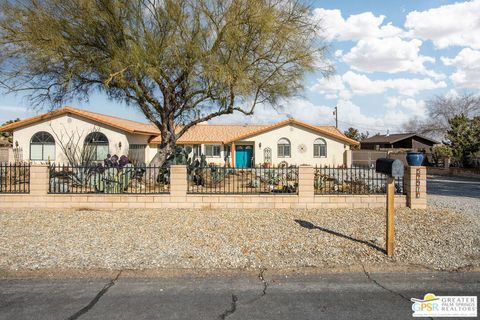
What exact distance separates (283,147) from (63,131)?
1677 cm

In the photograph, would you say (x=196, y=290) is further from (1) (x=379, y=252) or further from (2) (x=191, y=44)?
(2) (x=191, y=44)

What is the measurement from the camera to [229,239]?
654 cm

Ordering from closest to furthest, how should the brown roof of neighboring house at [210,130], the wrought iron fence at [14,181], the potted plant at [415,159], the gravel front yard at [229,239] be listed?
the gravel front yard at [229,239], the potted plant at [415,159], the wrought iron fence at [14,181], the brown roof of neighboring house at [210,130]

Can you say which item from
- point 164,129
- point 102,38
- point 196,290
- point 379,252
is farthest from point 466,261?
point 102,38

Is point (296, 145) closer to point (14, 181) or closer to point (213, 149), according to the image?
point (213, 149)

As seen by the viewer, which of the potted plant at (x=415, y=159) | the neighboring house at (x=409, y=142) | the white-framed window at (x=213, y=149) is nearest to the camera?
the potted plant at (x=415, y=159)

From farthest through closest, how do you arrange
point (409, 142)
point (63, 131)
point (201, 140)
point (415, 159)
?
point (409, 142) → point (201, 140) → point (63, 131) → point (415, 159)

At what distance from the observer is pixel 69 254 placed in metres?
5.64

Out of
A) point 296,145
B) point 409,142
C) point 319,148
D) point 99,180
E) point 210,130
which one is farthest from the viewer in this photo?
point 409,142

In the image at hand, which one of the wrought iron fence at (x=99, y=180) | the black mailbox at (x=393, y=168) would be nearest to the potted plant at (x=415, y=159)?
the black mailbox at (x=393, y=168)

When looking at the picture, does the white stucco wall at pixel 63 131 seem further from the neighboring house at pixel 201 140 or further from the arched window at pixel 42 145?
the arched window at pixel 42 145

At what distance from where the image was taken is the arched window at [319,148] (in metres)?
29.2

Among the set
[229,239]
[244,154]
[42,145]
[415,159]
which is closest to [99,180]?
[229,239]

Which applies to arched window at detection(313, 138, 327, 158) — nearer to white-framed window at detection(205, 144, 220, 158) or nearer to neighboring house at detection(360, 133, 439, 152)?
white-framed window at detection(205, 144, 220, 158)
